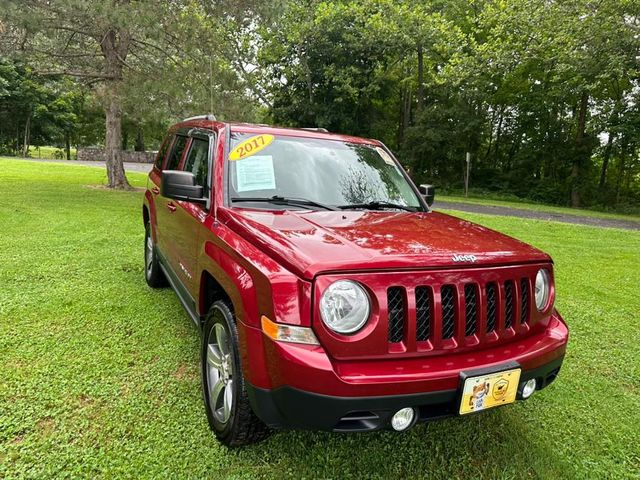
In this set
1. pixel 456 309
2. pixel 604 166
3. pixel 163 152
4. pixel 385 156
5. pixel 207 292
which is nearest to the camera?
pixel 456 309

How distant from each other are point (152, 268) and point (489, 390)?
3.86 metres

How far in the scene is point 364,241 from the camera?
2.17m

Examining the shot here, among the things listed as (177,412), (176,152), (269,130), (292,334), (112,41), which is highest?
(112,41)

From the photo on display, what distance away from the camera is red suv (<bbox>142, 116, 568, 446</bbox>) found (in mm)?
1854

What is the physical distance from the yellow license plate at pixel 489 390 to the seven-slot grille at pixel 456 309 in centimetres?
20

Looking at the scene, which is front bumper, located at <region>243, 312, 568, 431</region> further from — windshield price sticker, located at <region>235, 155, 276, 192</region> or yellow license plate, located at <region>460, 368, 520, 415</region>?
windshield price sticker, located at <region>235, 155, 276, 192</region>

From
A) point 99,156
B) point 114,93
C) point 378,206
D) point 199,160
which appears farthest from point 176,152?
point 99,156

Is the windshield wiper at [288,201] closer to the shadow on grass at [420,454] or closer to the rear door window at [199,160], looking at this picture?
the rear door window at [199,160]

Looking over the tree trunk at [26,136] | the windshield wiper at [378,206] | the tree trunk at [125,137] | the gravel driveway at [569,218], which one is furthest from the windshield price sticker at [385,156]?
the tree trunk at [125,137]

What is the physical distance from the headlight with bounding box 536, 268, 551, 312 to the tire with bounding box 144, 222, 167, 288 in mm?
3639

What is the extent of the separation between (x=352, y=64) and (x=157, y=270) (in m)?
21.3

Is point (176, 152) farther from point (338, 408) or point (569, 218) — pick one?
point (569, 218)

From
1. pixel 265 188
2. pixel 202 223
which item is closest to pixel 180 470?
pixel 202 223

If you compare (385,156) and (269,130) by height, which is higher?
(269,130)
